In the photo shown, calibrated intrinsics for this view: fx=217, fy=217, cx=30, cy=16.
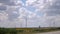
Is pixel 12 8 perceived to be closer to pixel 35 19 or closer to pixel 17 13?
pixel 17 13

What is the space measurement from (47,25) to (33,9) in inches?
27.0

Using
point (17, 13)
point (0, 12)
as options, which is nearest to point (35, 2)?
point (17, 13)

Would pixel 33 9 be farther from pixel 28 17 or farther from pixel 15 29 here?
pixel 15 29

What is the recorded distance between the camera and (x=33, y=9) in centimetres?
684

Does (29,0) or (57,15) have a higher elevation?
(29,0)

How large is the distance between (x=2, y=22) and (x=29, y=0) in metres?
1.09

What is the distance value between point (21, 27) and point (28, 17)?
0.47 meters

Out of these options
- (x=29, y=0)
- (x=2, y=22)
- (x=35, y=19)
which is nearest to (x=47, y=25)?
(x=35, y=19)

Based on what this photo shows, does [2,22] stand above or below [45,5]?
below

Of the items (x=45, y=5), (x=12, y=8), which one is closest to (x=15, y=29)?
(x=12, y=8)

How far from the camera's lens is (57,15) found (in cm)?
Answer: 683

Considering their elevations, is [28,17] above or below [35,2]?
below

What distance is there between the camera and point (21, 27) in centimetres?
655

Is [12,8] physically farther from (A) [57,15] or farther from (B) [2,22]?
(A) [57,15]
